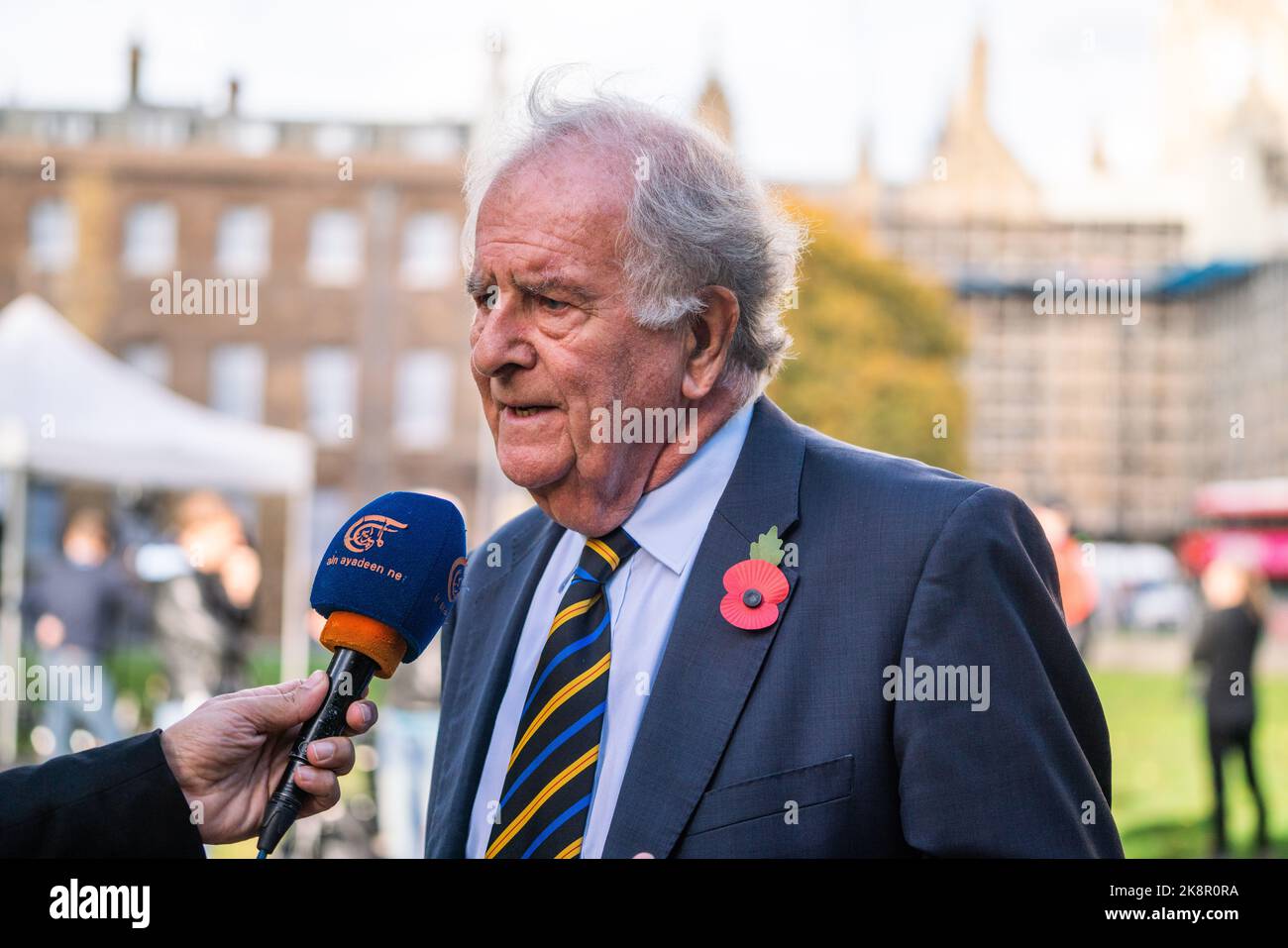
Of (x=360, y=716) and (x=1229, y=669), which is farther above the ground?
(x=360, y=716)

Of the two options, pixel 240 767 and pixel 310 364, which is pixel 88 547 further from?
pixel 310 364

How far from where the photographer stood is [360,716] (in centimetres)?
188

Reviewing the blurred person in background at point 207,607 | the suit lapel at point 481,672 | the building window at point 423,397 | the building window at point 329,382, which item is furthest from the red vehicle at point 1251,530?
the suit lapel at point 481,672

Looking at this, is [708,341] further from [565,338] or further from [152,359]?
[152,359]

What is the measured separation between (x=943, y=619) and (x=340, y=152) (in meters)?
34.0

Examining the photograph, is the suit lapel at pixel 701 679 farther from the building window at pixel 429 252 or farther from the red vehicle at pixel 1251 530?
the red vehicle at pixel 1251 530

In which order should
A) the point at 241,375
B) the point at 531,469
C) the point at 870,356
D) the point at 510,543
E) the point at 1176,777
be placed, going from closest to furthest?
the point at 531,469 → the point at 510,543 → the point at 1176,777 → the point at 241,375 → the point at 870,356

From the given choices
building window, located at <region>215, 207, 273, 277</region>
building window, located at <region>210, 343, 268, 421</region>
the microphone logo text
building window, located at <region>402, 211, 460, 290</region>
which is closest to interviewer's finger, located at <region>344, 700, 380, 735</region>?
the microphone logo text

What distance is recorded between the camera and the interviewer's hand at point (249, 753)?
6.15 ft

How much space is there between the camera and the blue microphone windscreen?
80.5 inches

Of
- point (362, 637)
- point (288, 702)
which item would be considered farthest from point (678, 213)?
point (288, 702)

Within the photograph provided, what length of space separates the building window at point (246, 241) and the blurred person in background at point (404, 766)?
2783 cm

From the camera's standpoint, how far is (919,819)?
6.04 feet

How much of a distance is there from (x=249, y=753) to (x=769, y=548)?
84 centimetres
